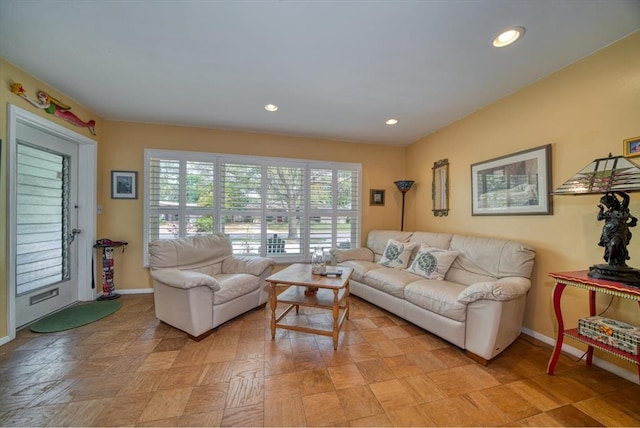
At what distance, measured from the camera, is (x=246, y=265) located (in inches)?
121

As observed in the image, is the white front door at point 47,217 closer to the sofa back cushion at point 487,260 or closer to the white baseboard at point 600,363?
the sofa back cushion at point 487,260

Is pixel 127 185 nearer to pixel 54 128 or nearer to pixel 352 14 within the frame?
pixel 54 128

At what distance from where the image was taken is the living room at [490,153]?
6.17 feet

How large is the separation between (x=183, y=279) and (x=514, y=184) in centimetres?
346

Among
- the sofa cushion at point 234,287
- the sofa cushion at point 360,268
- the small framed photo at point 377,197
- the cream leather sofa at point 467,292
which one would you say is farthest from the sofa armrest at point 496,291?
the small framed photo at point 377,197

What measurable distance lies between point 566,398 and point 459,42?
2.58 metres

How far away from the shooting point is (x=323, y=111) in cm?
306

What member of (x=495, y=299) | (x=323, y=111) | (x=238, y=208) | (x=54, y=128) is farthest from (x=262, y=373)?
(x=54, y=128)

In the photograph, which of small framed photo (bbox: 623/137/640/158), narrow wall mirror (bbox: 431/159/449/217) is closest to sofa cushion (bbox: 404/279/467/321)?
narrow wall mirror (bbox: 431/159/449/217)

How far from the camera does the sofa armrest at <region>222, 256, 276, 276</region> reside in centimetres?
299

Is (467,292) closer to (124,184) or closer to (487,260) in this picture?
(487,260)

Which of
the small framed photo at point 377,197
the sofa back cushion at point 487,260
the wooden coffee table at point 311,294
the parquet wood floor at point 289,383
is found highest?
the small framed photo at point 377,197

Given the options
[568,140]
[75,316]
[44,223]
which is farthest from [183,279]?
[568,140]

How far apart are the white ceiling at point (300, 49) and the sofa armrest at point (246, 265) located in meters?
1.92
